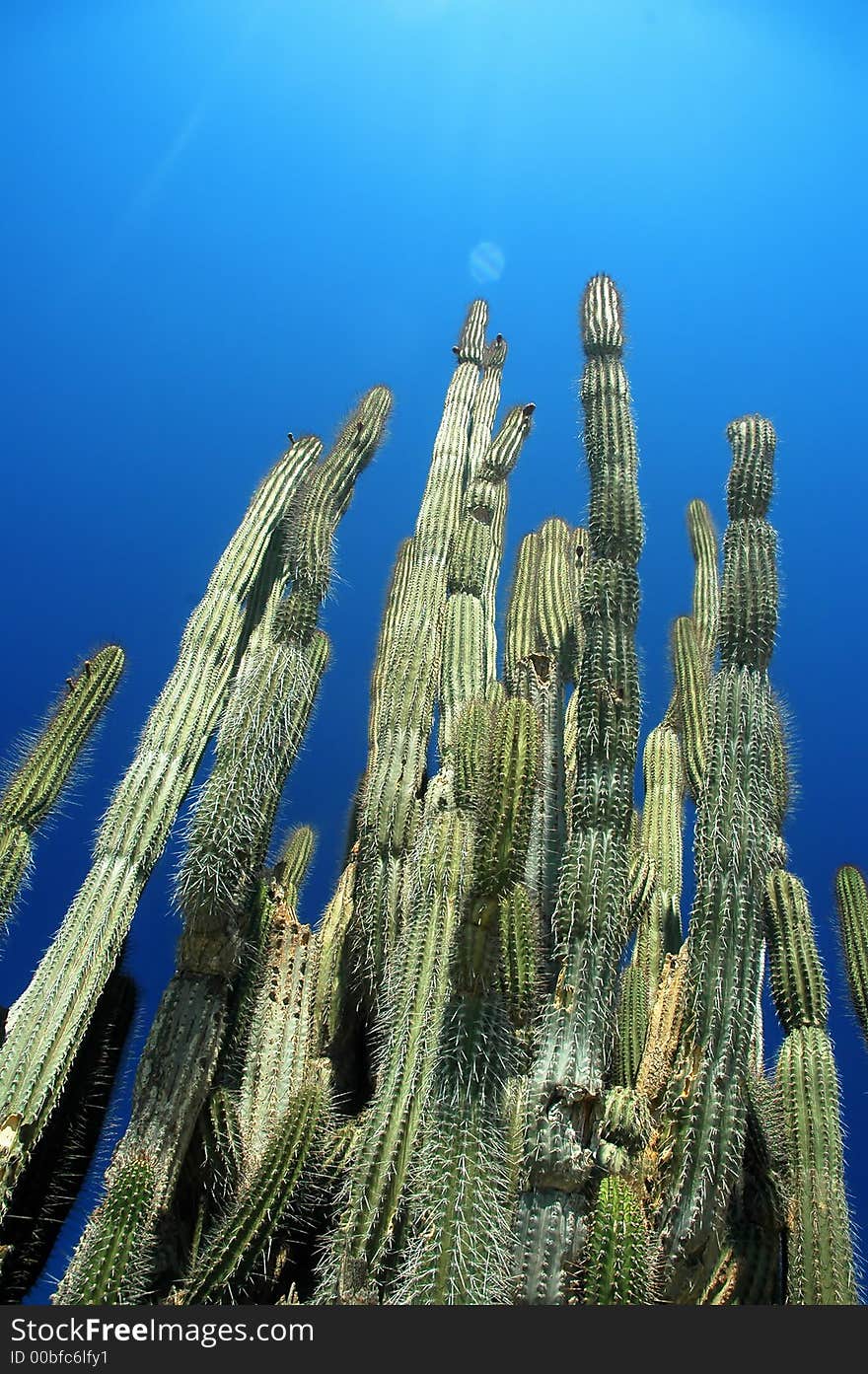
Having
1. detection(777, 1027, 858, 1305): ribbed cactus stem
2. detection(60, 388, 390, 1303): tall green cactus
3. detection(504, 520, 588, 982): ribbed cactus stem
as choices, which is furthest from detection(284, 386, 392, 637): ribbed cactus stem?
detection(777, 1027, 858, 1305): ribbed cactus stem

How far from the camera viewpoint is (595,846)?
12.8ft

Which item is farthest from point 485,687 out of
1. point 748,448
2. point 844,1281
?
point 844,1281

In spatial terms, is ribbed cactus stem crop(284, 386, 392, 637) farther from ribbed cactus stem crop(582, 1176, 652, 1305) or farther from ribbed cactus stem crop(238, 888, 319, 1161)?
ribbed cactus stem crop(582, 1176, 652, 1305)

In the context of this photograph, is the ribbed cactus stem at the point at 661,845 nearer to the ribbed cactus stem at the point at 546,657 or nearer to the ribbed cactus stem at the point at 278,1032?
the ribbed cactus stem at the point at 546,657

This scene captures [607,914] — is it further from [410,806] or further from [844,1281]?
[844,1281]

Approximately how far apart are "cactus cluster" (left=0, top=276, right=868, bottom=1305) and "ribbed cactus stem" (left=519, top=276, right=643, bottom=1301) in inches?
0.5

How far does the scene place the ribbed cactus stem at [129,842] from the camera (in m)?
4.34

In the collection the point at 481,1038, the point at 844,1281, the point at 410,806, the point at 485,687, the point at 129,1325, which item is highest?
the point at 485,687

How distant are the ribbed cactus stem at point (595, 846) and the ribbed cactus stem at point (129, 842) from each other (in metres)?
2.46

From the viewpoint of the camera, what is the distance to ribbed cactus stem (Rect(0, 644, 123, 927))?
549 cm

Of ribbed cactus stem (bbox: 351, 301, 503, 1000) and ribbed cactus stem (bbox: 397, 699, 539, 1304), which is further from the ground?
ribbed cactus stem (bbox: 351, 301, 503, 1000)

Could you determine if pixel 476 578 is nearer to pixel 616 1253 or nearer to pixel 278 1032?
pixel 278 1032

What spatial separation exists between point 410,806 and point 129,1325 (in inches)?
109

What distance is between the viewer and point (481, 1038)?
3379mm
